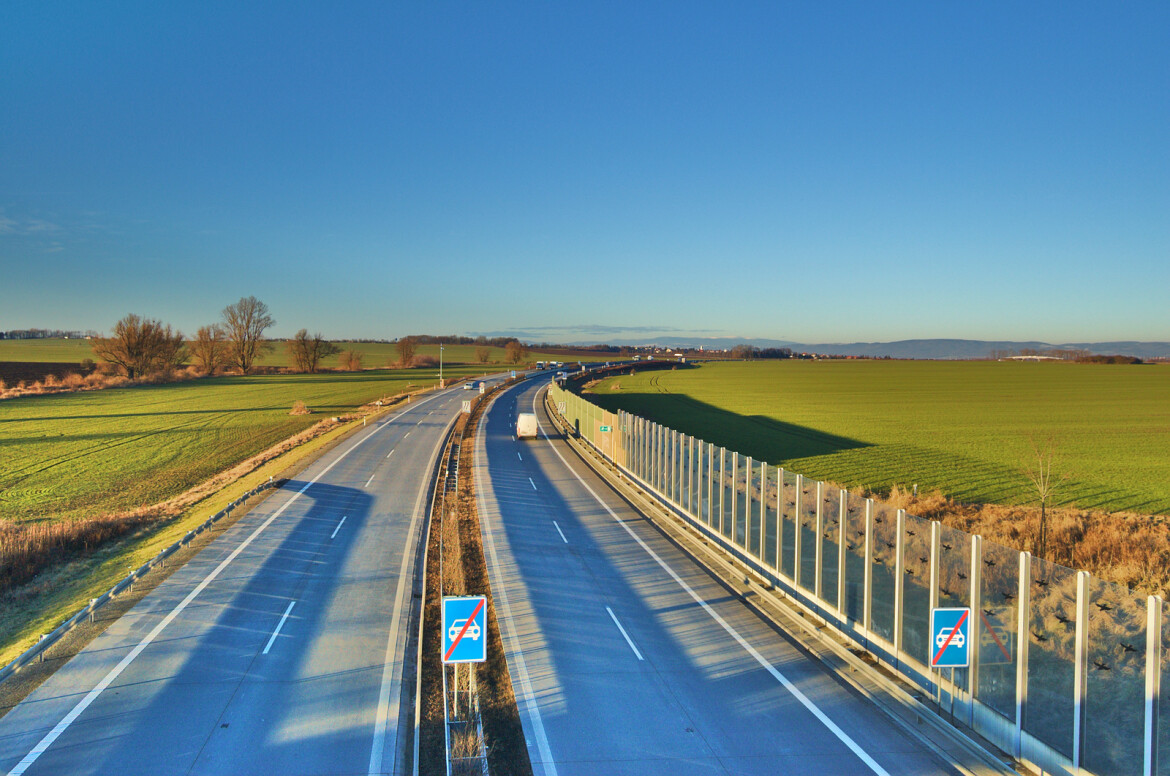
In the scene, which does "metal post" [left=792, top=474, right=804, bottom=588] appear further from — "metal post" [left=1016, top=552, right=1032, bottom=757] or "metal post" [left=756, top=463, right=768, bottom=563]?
"metal post" [left=1016, top=552, right=1032, bottom=757]

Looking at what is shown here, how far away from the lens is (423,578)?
721 inches

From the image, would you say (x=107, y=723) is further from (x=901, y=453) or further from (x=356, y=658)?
(x=901, y=453)

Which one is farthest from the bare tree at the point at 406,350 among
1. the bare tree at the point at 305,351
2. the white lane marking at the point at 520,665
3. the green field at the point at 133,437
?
the white lane marking at the point at 520,665

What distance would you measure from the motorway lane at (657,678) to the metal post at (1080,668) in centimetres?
171

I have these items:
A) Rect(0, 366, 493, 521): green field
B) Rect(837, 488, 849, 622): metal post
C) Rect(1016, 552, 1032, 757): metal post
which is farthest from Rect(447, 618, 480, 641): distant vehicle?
Rect(0, 366, 493, 521): green field

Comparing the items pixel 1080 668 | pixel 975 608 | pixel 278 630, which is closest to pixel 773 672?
pixel 975 608

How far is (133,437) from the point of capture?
5425 centimetres

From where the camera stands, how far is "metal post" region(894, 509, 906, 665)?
11000 millimetres

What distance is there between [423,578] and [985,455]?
3567cm

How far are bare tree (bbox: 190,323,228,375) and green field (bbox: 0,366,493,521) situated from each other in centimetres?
2746

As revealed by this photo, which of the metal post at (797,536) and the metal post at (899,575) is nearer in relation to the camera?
the metal post at (899,575)

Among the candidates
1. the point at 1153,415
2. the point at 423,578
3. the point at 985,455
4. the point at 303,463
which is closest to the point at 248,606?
the point at 423,578

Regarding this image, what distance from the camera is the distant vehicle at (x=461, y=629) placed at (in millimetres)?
9656

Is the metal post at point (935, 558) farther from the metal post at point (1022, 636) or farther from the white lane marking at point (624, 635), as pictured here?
the white lane marking at point (624, 635)
